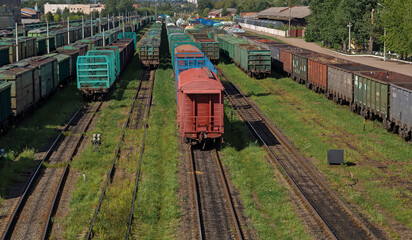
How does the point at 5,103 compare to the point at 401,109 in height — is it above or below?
above

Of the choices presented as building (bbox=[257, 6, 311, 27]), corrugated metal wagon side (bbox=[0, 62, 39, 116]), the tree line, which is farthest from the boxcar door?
building (bbox=[257, 6, 311, 27])

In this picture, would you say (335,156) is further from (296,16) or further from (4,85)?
A: (296,16)

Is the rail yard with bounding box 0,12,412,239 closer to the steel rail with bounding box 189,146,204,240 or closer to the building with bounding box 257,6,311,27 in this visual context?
the steel rail with bounding box 189,146,204,240

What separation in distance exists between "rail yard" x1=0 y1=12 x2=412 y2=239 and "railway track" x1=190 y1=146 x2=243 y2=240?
64 millimetres

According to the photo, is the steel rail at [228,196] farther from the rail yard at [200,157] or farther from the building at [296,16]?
the building at [296,16]

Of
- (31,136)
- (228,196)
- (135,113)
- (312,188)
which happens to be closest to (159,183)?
(228,196)

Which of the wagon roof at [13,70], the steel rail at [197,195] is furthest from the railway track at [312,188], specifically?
the wagon roof at [13,70]

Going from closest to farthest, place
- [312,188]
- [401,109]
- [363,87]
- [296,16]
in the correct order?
1. [312,188]
2. [401,109]
3. [363,87]
4. [296,16]

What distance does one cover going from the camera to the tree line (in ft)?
179

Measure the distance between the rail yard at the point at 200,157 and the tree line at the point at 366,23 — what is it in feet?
69.3

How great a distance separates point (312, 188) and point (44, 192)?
1036 cm

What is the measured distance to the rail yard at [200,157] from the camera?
607 inches

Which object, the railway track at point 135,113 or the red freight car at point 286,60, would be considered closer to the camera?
the railway track at point 135,113

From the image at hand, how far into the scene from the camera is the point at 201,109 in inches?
878
